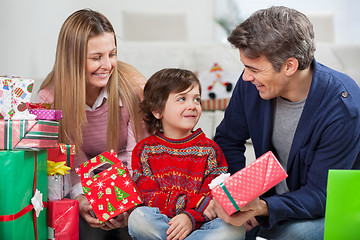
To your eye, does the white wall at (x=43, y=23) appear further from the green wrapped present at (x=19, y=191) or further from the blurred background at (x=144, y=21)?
the green wrapped present at (x=19, y=191)

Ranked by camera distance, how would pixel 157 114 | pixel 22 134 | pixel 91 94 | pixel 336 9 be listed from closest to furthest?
pixel 22 134
pixel 157 114
pixel 91 94
pixel 336 9

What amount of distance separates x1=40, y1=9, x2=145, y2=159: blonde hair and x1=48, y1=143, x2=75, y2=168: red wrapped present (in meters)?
0.24

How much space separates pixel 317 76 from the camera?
1.41m

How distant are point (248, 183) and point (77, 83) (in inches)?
32.2

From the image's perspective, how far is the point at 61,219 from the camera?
4.51 feet

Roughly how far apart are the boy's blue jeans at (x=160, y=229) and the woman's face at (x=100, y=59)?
557 mm

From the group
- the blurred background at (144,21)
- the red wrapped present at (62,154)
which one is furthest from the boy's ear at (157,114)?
the blurred background at (144,21)

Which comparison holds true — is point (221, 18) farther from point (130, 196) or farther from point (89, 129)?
point (130, 196)

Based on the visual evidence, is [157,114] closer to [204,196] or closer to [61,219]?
[204,196]

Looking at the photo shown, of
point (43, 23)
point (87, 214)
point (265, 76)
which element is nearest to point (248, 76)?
point (265, 76)

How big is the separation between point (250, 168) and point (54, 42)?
3.41 m

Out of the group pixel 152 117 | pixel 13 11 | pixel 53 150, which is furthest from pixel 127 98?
pixel 13 11

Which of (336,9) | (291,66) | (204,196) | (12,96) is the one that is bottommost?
(204,196)

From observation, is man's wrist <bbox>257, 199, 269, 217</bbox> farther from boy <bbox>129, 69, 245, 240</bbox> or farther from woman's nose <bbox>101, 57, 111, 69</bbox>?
woman's nose <bbox>101, 57, 111, 69</bbox>
